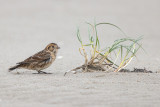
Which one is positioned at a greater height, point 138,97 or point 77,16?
point 77,16

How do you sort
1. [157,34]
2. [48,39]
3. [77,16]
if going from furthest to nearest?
1. [77,16]
2. [157,34]
3. [48,39]

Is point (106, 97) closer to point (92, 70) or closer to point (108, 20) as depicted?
point (92, 70)

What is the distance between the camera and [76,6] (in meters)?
21.0

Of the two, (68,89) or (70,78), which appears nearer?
(68,89)

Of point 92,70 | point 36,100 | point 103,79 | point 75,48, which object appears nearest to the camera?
point 36,100

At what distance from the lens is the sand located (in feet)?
20.7

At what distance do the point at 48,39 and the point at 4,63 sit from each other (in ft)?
19.5

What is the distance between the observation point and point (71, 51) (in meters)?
13.4

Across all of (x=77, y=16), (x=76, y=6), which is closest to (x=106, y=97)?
(x=77, y=16)

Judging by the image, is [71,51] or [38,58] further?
[71,51]

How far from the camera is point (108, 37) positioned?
16.8 meters

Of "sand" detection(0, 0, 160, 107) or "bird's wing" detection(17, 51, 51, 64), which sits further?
"bird's wing" detection(17, 51, 51, 64)

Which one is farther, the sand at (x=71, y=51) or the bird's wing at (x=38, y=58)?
the bird's wing at (x=38, y=58)

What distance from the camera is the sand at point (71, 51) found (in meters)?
6.30
